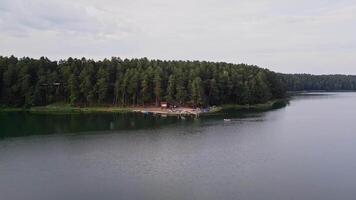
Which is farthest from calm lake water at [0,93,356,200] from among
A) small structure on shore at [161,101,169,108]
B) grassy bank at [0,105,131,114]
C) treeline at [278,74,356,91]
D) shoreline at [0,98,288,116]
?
treeline at [278,74,356,91]

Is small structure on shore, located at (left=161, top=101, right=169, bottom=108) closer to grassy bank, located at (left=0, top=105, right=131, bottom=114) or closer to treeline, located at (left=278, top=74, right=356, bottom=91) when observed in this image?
grassy bank, located at (left=0, top=105, right=131, bottom=114)

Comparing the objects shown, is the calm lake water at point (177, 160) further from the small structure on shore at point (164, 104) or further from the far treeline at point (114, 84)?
the far treeline at point (114, 84)

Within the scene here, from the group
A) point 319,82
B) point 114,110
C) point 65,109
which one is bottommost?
point 114,110

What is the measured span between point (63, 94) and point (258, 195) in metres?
58.0

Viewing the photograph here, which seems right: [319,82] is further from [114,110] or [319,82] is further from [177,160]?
[177,160]

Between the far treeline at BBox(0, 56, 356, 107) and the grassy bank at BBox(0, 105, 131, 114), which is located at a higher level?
the far treeline at BBox(0, 56, 356, 107)

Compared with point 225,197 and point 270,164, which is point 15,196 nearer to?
point 225,197

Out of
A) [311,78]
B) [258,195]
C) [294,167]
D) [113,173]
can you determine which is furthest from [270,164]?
[311,78]

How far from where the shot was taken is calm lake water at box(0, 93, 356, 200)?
1008 inches

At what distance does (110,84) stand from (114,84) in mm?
739

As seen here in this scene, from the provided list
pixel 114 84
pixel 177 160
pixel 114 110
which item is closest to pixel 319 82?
pixel 114 84

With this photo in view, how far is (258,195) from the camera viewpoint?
24656 mm

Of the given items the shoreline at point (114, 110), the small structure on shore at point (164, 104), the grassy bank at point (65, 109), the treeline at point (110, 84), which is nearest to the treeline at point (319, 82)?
the treeline at point (110, 84)

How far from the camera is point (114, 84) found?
7619cm
